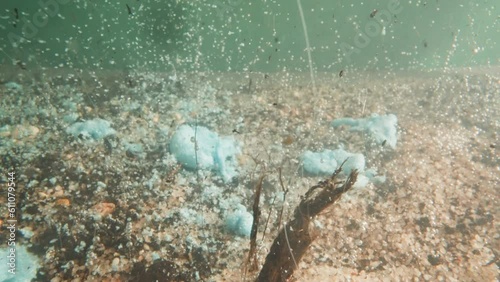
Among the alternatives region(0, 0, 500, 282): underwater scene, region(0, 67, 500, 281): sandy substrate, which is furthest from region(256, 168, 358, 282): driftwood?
region(0, 67, 500, 281): sandy substrate

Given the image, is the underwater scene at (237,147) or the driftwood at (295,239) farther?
the underwater scene at (237,147)

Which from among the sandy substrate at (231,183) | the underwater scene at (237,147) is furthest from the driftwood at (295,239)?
the sandy substrate at (231,183)

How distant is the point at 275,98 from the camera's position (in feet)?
13.3

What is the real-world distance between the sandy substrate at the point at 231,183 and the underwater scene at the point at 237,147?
14 mm

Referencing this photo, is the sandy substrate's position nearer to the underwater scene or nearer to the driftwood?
the underwater scene

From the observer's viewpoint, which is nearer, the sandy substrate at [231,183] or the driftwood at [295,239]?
the driftwood at [295,239]

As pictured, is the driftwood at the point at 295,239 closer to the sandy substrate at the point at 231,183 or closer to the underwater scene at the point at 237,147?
the underwater scene at the point at 237,147

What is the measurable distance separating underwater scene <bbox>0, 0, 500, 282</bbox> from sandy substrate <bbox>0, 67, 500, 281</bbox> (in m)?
0.01

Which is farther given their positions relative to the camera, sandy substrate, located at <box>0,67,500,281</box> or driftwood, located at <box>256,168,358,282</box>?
sandy substrate, located at <box>0,67,500,281</box>

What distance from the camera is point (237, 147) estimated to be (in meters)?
3.14

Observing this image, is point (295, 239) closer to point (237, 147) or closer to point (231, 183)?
point (231, 183)

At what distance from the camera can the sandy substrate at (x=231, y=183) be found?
2119 millimetres

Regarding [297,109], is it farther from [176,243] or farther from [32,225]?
[32,225]

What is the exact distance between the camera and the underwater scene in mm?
2102
